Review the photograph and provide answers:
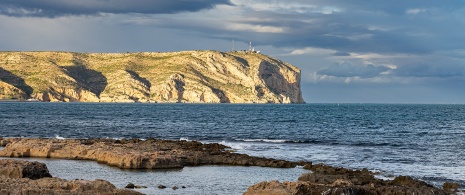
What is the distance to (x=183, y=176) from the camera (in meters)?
38.2

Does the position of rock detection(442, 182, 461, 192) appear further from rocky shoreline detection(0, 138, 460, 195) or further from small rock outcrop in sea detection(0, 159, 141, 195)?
small rock outcrop in sea detection(0, 159, 141, 195)

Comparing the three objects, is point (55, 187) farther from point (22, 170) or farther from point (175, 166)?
point (175, 166)

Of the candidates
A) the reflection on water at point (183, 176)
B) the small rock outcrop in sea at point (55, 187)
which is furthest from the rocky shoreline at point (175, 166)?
the reflection on water at point (183, 176)

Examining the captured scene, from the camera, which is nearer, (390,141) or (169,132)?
(390,141)

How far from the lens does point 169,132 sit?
87875 mm

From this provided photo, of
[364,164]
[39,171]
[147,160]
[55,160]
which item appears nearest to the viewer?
[39,171]

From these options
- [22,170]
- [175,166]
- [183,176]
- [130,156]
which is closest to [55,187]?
[22,170]

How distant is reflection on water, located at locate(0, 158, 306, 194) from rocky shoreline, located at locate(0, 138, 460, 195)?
1.33 metres

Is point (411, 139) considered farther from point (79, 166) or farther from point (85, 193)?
point (85, 193)

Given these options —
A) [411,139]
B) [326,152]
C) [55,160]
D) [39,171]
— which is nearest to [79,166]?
[55,160]

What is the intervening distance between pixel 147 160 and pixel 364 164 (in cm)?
1801

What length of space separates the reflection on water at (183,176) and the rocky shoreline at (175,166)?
133cm

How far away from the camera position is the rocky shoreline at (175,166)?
26641 millimetres

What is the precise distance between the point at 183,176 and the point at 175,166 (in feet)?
15.2
